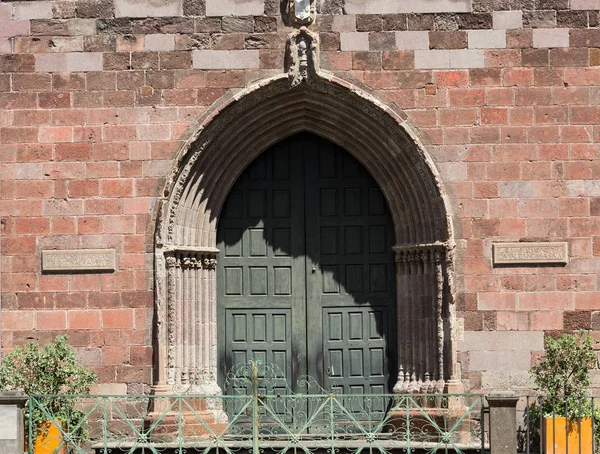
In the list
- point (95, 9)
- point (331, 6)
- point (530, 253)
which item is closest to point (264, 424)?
point (530, 253)

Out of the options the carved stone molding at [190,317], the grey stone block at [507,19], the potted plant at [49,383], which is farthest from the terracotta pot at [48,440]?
the grey stone block at [507,19]

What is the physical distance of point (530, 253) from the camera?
482 inches

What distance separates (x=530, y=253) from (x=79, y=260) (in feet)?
16.7

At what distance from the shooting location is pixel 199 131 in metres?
12.3

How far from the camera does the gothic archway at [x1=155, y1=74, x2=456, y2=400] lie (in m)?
12.2

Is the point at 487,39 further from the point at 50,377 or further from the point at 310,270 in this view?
the point at 50,377

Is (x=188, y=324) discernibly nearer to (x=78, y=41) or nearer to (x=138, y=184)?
(x=138, y=184)

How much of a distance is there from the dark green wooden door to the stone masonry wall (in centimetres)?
103

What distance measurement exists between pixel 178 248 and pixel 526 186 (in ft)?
13.1

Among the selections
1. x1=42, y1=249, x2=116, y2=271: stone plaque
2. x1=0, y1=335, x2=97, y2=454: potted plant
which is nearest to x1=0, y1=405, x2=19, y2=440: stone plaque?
x1=0, y1=335, x2=97, y2=454: potted plant

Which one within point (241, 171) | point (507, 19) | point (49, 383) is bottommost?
point (49, 383)

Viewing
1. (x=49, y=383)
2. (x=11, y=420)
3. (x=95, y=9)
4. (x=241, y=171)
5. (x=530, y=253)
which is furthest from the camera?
(x=241, y=171)

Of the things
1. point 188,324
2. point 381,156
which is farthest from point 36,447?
point 381,156

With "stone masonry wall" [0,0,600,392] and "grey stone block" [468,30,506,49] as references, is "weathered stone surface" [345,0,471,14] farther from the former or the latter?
"grey stone block" [468,30,506,49]
